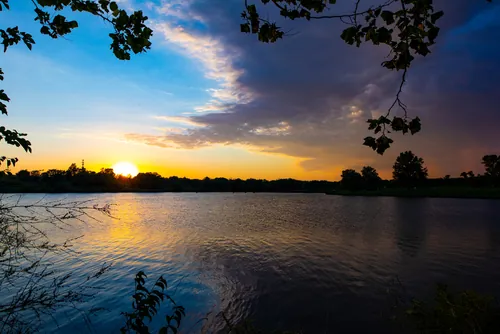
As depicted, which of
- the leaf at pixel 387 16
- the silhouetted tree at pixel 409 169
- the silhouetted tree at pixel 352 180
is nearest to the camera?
the leaf at pixel 387 16

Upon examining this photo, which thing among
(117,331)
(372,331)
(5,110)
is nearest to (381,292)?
(372,331)

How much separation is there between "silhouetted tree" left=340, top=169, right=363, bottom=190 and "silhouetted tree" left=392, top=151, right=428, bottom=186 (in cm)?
2735

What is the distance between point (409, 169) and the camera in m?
159

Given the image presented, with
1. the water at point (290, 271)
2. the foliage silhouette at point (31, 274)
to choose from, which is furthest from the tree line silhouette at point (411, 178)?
the foliage silhouette at point (31, 274)

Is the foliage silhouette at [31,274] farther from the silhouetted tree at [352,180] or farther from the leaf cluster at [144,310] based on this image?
the silhouetted tree at [352,180]

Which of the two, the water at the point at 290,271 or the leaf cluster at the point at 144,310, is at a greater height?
the leaf cluster at the point at 144,310

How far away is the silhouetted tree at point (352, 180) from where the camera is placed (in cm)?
18550

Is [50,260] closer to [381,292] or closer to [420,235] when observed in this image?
[381,292]

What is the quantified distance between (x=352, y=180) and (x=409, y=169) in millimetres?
36943

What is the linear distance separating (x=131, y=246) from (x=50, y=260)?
7.24 meters

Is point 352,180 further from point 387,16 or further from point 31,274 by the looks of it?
point 387,16

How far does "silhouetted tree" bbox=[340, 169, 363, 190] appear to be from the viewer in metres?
186

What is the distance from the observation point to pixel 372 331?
413 inches

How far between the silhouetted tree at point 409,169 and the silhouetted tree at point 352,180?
27.3m
